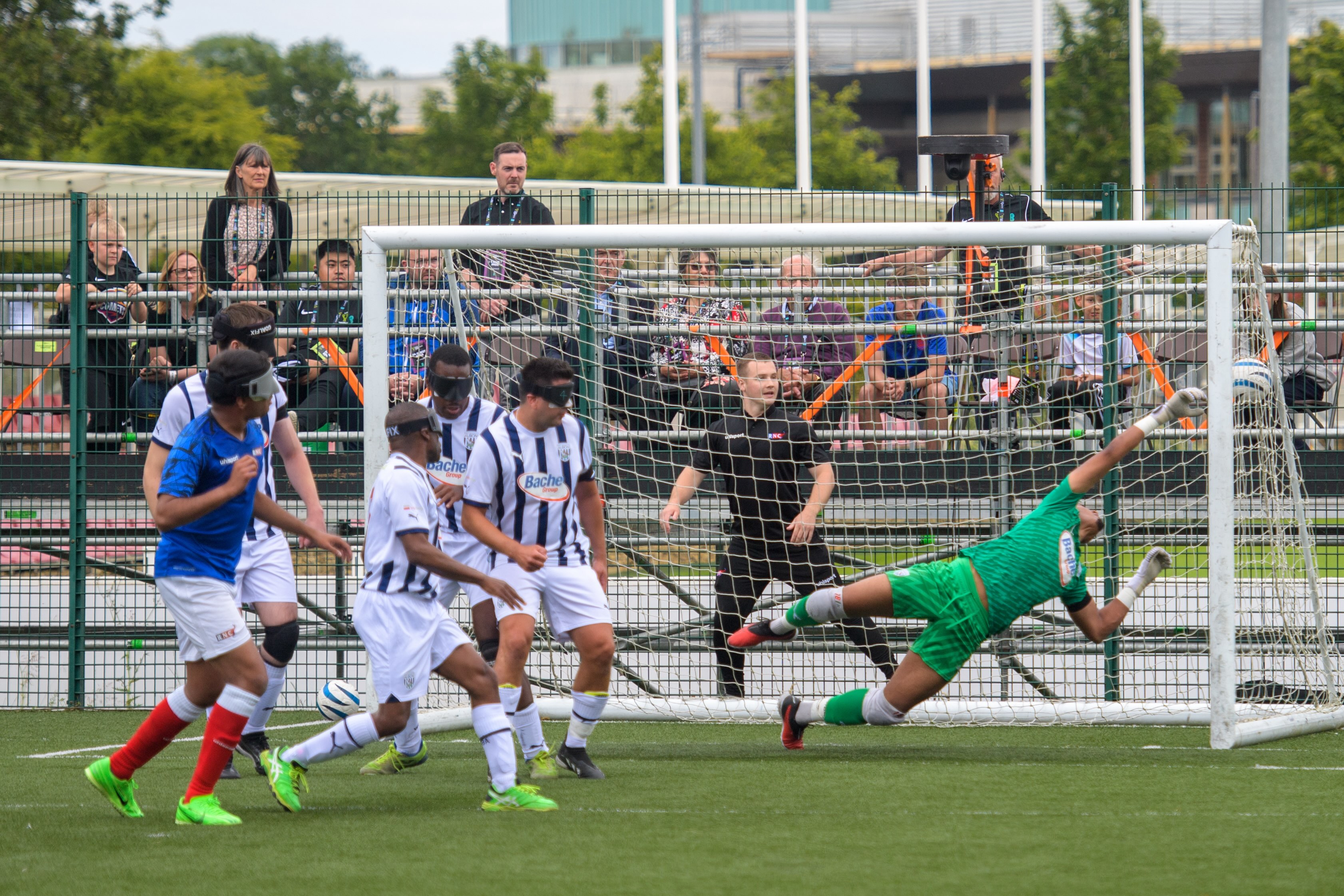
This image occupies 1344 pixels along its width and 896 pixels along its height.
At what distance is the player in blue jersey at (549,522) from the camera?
6.48 meters

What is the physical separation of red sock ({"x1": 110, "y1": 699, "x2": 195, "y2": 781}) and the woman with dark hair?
406cm

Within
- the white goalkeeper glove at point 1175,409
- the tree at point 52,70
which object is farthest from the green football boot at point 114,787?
the tree at point 52,70

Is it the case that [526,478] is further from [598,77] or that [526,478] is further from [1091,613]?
[598,77]

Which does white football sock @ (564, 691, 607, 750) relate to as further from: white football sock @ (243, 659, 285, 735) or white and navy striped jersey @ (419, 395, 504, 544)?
white football sock @ (243, 659, 285, 735)

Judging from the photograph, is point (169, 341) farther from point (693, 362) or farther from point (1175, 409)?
point (1175, 409)

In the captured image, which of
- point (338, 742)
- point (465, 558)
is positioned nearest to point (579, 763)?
point (465, 558)

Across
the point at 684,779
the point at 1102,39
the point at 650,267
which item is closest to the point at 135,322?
the point at 650,267

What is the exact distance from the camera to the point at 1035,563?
6930 mm

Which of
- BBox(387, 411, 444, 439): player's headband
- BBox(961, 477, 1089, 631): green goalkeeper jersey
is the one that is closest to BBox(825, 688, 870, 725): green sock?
BBox(961, 477, 1089, 631): green goalkeeper jersey

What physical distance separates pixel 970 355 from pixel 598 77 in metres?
57.9

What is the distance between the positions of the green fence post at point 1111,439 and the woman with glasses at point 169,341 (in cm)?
535

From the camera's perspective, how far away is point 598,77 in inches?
2534

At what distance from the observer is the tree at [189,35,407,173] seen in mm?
52156

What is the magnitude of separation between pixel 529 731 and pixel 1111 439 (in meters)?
4.05
